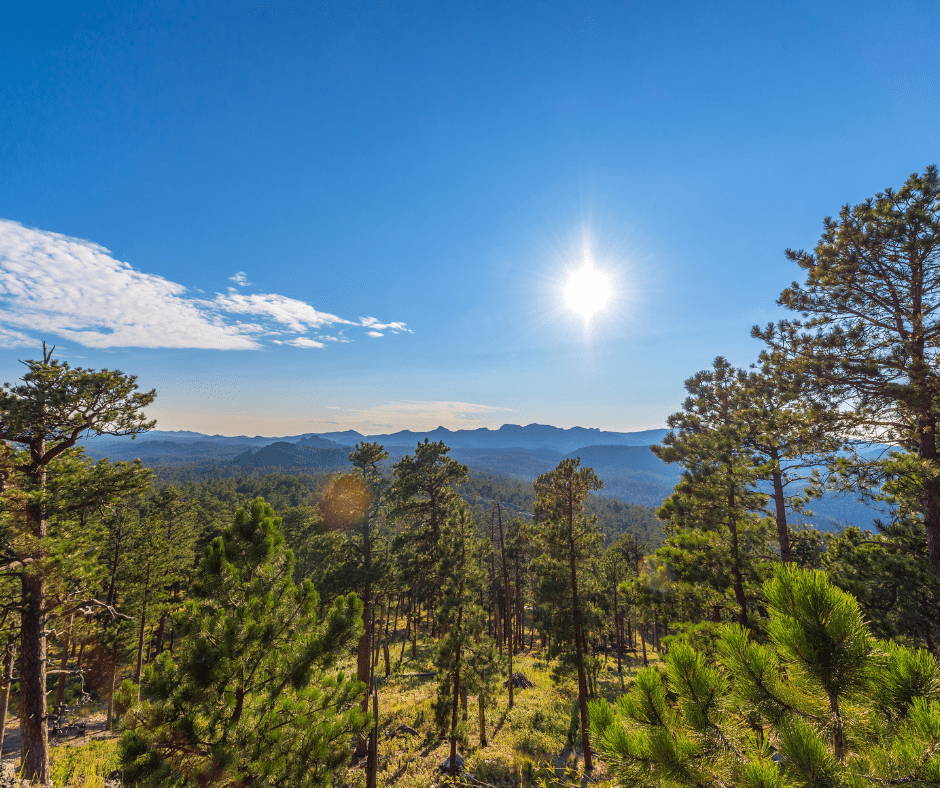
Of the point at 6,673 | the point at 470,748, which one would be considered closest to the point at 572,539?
the point at 470,748

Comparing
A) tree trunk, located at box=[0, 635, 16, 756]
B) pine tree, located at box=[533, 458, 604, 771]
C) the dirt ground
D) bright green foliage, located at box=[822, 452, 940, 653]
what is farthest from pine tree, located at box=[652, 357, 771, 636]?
the dirt ground

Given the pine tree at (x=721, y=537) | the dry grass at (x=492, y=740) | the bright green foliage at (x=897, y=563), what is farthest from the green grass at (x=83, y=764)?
the bright green foliage at (x=897, y=563)

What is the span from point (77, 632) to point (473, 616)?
56.8ft

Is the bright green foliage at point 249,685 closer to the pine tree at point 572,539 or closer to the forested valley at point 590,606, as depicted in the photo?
the forested valley at point 590,606

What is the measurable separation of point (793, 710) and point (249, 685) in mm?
7604

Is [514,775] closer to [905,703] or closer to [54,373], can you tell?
[905,703]

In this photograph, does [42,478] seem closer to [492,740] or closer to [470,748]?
[470,748]

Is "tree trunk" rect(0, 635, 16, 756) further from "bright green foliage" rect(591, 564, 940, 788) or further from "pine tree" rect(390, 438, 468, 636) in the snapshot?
"bright green foliage" rect(591, 564, 940, 788)

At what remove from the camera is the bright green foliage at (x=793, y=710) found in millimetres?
2113

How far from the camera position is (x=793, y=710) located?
253 cm

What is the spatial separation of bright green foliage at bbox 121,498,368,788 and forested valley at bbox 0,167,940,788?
3 centimetres

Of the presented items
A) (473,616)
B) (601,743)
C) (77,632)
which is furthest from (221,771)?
(77,632)

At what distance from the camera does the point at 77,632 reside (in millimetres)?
15789

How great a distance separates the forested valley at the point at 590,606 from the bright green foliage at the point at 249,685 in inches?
1.4
